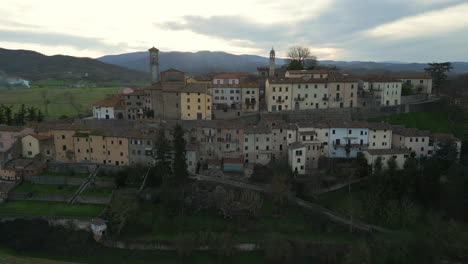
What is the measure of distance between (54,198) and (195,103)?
71.6 feet

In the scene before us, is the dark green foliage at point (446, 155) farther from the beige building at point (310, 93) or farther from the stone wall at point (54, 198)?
the stone wall at point (54, 198)

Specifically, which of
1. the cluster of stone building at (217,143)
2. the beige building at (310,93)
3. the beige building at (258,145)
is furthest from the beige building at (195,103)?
the beige building at (310,93)

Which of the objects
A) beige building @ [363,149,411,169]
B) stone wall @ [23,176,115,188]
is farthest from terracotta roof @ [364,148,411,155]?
stone wall @ [23,176,115,188]

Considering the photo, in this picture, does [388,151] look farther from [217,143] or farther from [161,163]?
[161,163]

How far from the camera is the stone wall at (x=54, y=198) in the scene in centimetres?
3750

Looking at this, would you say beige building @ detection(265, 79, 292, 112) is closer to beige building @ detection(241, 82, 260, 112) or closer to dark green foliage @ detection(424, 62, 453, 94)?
beige building @ detection(241, 82, 260, 112)

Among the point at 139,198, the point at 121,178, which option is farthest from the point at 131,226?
the point at 121,178

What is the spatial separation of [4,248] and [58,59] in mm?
136800

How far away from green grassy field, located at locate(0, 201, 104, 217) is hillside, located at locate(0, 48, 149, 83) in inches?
3732

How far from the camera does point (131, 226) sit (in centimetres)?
3434

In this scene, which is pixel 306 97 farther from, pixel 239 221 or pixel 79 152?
pixel 79 152

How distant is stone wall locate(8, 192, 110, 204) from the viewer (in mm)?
37500

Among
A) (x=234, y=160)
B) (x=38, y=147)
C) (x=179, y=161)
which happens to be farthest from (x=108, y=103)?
(x=234, y=160)

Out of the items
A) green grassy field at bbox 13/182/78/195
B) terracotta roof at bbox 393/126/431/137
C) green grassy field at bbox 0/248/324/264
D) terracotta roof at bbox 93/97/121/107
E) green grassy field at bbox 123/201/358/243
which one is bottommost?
green grassy field at bbox 0/248/324/264
